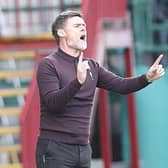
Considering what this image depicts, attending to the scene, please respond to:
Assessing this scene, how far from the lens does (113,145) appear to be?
12.3 meters

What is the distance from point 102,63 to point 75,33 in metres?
4.13

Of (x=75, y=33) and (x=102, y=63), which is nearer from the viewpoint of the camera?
(x=75, y=33)

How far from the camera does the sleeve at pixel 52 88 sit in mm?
4461

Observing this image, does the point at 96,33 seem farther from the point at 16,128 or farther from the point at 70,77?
the point at 70,77

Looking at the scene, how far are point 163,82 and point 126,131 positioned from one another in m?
1.69

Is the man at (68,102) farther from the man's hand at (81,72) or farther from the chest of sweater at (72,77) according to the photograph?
the man's hand at (81,72)

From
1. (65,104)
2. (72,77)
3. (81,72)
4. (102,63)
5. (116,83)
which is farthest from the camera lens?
(102,63)

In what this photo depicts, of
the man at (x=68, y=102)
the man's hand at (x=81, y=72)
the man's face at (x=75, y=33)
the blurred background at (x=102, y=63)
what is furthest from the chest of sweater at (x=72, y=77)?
the blurred background at (x=102, y=63)

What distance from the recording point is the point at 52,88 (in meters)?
4.64

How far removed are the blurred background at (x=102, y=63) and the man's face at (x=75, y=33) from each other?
76.6 inches

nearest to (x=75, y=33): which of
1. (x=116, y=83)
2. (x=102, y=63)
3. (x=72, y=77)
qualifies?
(x=72, y=77)

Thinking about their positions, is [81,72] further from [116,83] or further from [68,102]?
[116,83]

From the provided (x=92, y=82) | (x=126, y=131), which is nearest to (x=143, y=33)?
(x=126, y=131)

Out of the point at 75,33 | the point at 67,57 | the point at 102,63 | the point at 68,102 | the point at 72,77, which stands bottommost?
the point at 102,63
